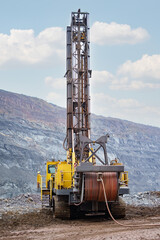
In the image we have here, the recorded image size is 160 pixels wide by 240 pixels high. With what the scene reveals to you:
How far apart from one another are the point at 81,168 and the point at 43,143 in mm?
45242

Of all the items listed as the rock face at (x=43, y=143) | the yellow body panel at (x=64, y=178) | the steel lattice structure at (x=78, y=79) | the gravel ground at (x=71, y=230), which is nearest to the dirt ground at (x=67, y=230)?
the gravel ground at (x=71, y=230)

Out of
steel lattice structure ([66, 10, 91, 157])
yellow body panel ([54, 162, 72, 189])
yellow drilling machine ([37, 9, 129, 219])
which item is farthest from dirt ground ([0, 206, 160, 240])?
steel lattice structure ([66, 10, 91, 157])

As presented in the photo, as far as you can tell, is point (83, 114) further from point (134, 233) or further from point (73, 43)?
point (134, 233)

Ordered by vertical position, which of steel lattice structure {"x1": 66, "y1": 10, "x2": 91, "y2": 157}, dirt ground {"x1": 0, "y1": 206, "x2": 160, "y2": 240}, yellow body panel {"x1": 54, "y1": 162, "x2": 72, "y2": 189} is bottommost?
dirt ground {"x1": 0, "y1": 206, "x2": 160, "y2": 240}

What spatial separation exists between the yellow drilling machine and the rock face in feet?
65.0

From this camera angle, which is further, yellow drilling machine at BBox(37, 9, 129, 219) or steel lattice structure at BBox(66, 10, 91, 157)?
steel lattice structure at BBox(66, 10, 91, 157)

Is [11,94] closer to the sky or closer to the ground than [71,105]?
closer to the sky

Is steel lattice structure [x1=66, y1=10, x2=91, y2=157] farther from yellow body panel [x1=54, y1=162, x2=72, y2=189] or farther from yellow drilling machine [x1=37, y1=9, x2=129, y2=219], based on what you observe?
yellow body panel [x1=54, y1=162, x2=72, y2=189]

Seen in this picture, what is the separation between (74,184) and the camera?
39.8 feet

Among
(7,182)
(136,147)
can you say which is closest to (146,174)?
(136,147)

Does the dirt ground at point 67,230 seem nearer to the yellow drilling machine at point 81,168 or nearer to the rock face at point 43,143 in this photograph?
the yellow drilling machine at point 81,168

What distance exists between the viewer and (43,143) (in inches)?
2211

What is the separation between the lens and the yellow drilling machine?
1151cm

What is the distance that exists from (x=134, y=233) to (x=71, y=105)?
9771 millimetres
